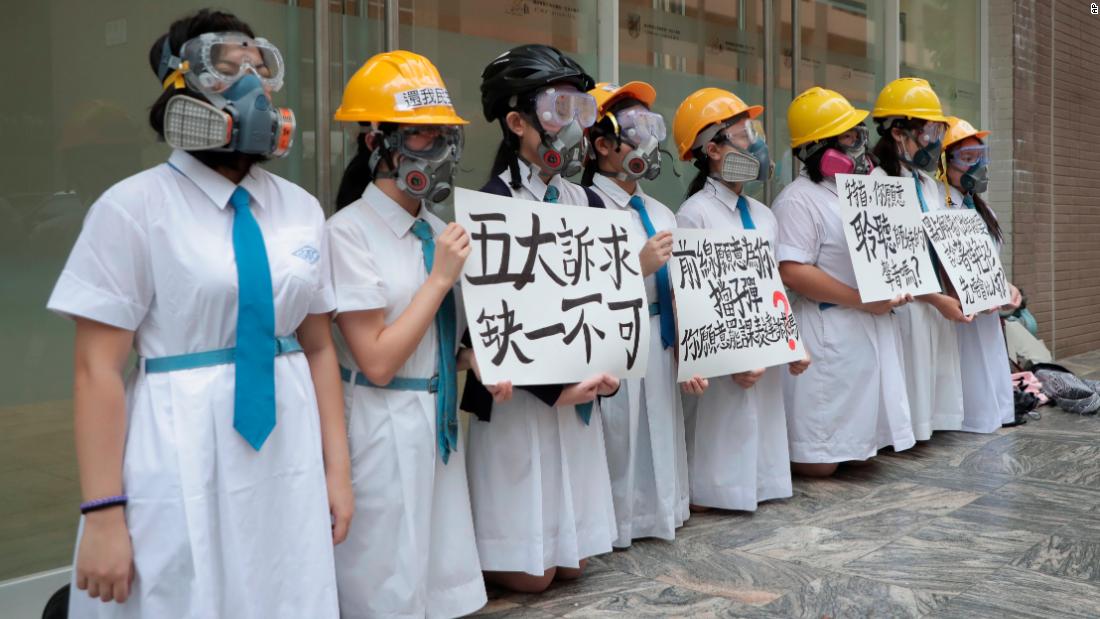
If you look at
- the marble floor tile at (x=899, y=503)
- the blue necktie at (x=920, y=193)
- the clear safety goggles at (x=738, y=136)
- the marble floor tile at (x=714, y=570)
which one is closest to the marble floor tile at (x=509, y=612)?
the marble floor tile at (x=714, y=570)

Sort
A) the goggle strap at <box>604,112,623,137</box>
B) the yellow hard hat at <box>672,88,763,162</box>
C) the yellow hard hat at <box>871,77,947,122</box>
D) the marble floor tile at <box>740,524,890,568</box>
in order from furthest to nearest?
the yellow hard hat at <box>871,77,947,122</box>, the yellow hard hat at <box>672,88,763,162</box>, the goggle strap at <box>604,112,623,137</box>, the marble floor tile at <box>740,524,890,568</box>

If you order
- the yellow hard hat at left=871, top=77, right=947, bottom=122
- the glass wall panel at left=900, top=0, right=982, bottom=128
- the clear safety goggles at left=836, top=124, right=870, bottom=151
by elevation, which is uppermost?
the glass wall panel at left=900, top=0, right=982, bottom=128

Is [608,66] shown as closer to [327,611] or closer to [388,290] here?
[388,290]

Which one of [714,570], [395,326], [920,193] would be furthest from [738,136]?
[395,326]

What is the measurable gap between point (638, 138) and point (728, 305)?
90cm

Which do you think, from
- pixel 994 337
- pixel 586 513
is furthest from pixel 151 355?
pixel 994 337

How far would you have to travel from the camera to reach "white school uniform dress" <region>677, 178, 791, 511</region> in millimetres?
4941

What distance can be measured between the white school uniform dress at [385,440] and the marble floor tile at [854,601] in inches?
53.5

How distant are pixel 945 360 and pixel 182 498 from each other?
5316mm

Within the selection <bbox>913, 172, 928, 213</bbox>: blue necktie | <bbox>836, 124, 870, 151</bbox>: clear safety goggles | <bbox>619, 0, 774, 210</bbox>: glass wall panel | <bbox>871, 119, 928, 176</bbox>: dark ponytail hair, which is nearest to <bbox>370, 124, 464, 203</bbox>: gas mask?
<bbox>836, 124, 870, 151</bbox>: clear safety goggles

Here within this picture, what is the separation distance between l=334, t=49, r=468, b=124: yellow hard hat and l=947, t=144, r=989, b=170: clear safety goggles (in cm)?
448

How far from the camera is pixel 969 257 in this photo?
6465 millimetres

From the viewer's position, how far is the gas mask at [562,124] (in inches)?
149

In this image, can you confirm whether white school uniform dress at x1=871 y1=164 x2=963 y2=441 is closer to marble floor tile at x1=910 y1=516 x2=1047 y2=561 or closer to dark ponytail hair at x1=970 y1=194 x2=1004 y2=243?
dark ponytail hair at x1=970 y1=194 x2=1004 y2=243
